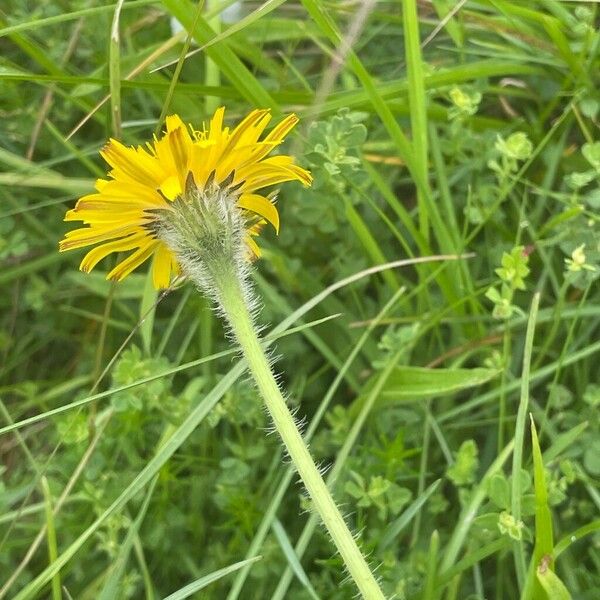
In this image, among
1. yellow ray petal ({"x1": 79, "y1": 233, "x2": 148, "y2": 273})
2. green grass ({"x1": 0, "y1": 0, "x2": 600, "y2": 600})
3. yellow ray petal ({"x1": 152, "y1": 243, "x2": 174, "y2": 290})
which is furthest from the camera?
green grass ({"x1": 0, "y1": 0, "x2": 600, "y2": 600})

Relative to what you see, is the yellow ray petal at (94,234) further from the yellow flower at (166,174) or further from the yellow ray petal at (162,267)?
A: the yellow ray petal at (162,267)

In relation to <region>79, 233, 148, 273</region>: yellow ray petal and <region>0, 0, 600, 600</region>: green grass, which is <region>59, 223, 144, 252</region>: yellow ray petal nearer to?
<region>79, 233, 148, 273</region>: yellow ray petal

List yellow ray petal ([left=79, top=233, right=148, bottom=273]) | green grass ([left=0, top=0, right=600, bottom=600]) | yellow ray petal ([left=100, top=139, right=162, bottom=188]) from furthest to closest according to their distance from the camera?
green grass ([left=0, top=0, right=600, bottom=600]) → yellow ray petal ([left=79, top=233, right=148, bottom=273]) → yellow ray petal ([left=100, top=139, right=162, bottom=188])

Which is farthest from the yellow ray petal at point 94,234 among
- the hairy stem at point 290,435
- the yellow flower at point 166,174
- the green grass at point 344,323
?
the green grass at point 344,323

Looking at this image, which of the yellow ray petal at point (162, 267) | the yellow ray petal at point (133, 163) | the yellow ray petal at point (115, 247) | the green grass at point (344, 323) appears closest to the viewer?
the yellow ray petal at point (133, 163)

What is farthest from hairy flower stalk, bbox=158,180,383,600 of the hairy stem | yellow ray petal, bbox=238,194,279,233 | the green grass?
the green grass

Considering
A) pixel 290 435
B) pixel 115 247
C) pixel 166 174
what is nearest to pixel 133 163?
pixel 166 174
